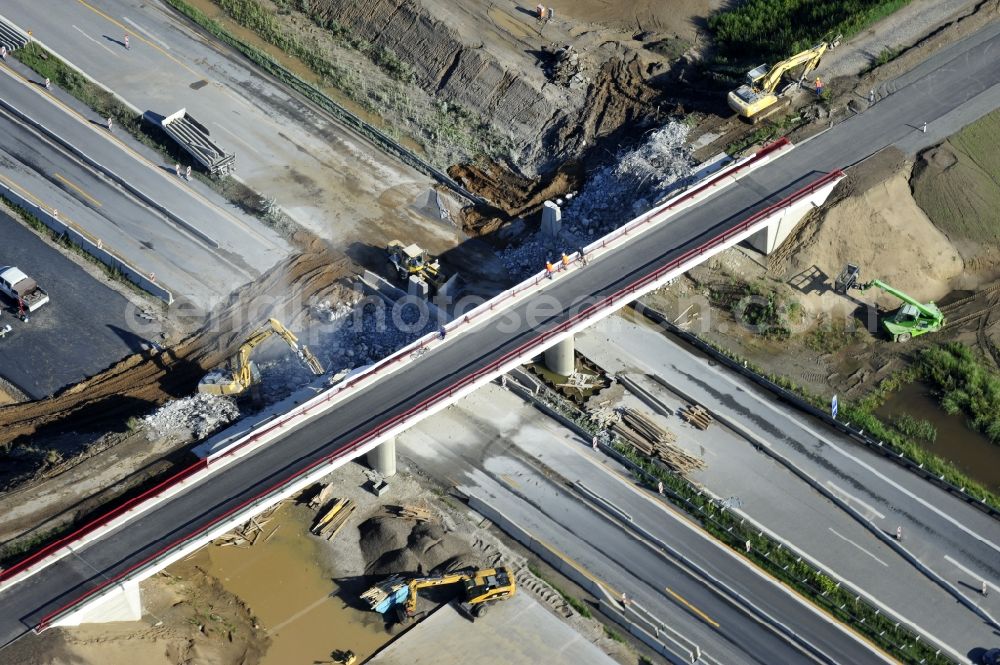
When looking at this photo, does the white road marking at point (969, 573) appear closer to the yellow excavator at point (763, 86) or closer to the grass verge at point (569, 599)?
the grass verge at point (569, 599)

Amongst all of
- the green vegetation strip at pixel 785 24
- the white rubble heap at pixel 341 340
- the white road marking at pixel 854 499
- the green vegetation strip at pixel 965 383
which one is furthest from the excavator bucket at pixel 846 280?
the white rubble heap at pixel 341 340

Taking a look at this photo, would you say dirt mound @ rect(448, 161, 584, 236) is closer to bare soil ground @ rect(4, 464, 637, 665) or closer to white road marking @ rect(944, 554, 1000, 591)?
bare soil ground @ rect(4, 464, 637, 665)

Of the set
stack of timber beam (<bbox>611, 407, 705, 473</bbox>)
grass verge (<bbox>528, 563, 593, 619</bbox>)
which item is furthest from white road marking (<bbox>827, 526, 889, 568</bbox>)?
grass verge (<bbox>528, 563, 593, 619</bbox>)

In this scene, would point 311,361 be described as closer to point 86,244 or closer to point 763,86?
point 86,244

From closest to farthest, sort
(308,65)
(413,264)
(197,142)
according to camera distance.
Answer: (413,264)
(197,142)
(308,65)

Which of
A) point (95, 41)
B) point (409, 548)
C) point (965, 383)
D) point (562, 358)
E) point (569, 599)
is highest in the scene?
point (95, 41)

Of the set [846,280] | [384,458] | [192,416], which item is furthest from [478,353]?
[846,280]

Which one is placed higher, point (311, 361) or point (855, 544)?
point (311, 361)
